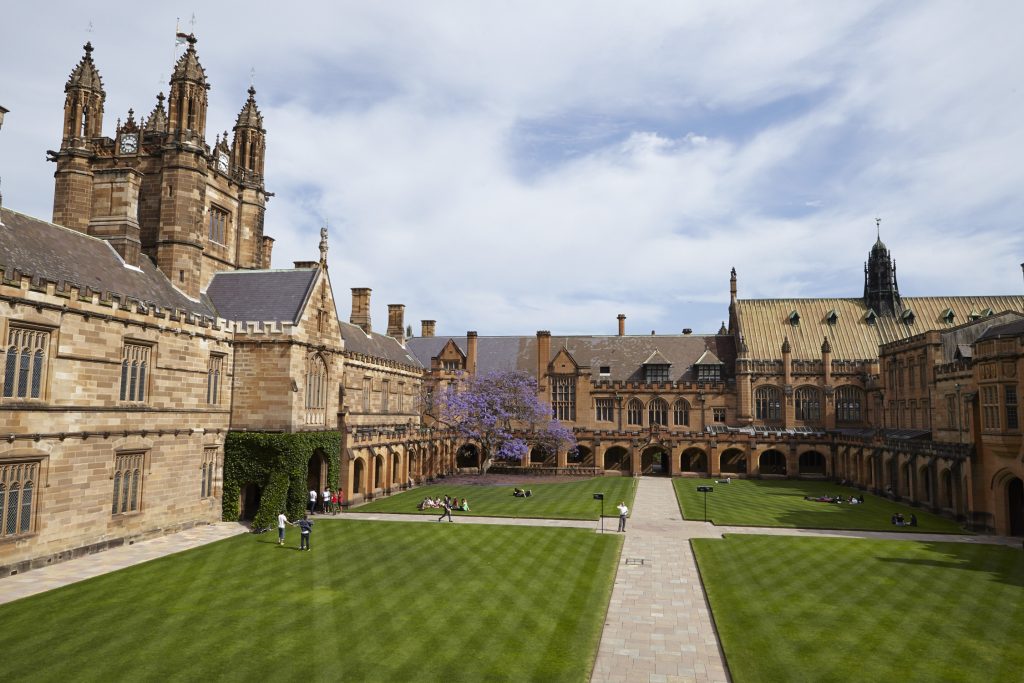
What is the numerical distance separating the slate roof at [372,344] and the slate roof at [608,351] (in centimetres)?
1052

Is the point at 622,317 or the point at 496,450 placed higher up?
the point at 622,317

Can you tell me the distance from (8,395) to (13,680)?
1215 cm

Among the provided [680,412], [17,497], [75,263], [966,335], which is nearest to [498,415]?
[680,412]

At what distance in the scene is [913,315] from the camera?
7138 centimetres

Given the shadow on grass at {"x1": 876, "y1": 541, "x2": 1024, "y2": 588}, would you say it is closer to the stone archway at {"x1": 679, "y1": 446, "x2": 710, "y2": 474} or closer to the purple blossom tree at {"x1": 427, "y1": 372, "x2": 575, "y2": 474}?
the purple blossom tree at {"x1": 427, "y1": 372, "x2": 575, "y2": 474}

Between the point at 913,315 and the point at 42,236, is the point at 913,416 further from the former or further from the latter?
the point at 42,236

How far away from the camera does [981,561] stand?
27531mm

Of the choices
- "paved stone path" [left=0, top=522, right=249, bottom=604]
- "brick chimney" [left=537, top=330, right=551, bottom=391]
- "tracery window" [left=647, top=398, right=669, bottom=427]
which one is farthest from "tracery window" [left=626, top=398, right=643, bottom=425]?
"paved stone path" [left=0, top=522, right=249, bottom=604]

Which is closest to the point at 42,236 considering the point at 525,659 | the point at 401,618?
the point at 401,618

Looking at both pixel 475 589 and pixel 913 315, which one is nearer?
pixel 475 589

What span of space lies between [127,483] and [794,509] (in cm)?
3699

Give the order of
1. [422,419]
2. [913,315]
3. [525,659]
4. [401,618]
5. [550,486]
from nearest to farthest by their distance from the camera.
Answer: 1. [525,659]
2. [401,618]
3. [550,486]
4. [422,419]
5. [913,315]

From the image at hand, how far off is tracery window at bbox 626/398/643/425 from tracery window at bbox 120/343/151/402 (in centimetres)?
5138

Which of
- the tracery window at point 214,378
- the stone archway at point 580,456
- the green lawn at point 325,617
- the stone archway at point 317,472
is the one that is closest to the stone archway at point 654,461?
the stone archway at point 580,456
